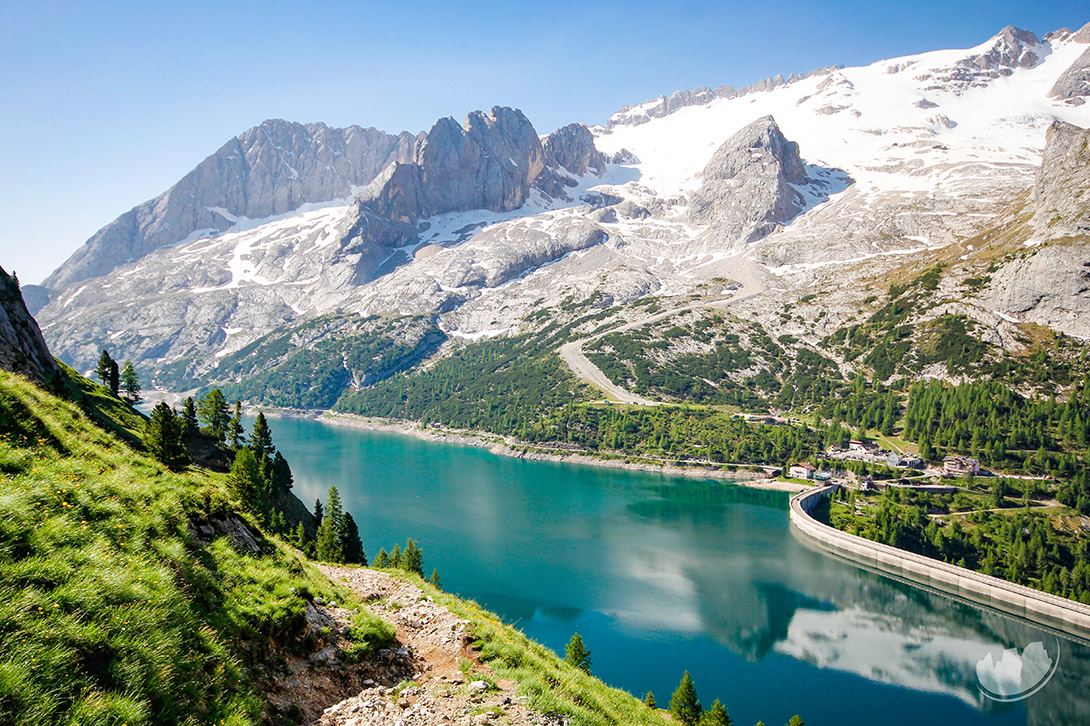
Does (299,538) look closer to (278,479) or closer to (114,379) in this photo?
(278,479)

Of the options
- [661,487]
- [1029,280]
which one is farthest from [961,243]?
[661,487]

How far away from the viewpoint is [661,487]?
317 ft

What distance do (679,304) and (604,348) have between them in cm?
3447

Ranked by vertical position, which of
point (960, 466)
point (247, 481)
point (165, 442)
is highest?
point (165, 442)

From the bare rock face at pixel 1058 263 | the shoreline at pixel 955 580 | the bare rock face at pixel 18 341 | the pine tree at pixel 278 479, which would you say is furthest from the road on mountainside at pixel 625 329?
the bare rock face at pixel 18 341

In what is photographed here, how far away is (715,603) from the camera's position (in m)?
54.1

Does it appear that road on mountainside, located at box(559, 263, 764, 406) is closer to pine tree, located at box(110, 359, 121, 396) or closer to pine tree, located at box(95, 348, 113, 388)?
pine tree, located at box(110, 359, 121, 396)

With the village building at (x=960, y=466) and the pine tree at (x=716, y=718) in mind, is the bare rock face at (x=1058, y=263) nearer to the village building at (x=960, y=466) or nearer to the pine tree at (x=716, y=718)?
the village building at (x=960, y=466)

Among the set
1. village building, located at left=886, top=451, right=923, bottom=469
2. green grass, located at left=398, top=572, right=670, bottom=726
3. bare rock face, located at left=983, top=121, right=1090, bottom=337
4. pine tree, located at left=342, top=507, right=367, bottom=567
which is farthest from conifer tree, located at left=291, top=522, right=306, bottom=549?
bare rock face, located at left=983, top=121, right=1090, bottom=337

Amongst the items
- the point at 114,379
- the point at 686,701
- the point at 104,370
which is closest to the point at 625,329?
the point at 114,379

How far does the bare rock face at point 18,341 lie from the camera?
25188 mm

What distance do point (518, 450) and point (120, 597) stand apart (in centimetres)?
11634

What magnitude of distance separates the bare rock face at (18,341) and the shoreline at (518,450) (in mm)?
91106

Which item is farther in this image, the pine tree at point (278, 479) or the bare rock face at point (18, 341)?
the pine tree at point (278, 479)
